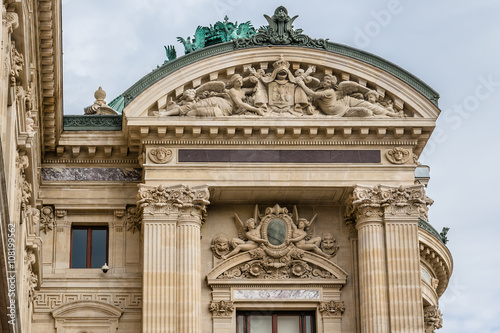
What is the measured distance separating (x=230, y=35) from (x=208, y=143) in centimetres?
1218

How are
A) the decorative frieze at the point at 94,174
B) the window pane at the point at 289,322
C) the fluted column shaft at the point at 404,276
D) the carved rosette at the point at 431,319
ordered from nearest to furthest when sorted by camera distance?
the fluted column shaft at the point at 404,276 → the window pane at the point at 289,322 → the decorative frieze at the point at 94,174 → the carved rosette at the point at 431,319

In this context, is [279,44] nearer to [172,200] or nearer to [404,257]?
[172,200]

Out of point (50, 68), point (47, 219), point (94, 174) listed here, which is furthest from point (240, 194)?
point (50, 68)

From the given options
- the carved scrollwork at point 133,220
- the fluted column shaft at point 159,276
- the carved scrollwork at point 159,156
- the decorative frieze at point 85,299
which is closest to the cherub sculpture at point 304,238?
the fluted column shaft at point 159,276

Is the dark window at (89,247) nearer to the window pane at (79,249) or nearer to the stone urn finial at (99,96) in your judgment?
the window pane at (79,249)

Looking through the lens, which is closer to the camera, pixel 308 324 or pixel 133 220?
pixel 308 324

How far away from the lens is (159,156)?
38281 millimetres

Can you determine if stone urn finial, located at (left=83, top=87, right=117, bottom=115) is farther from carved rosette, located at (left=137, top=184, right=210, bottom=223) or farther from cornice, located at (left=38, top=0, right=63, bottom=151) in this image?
carved rosette, located at (left=137, top=184, right=210, bottom=223)

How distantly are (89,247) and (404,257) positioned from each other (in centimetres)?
939

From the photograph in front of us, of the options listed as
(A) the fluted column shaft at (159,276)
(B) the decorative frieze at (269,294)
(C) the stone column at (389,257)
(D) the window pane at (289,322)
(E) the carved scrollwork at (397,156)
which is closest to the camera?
(A) the fluted column shaft at (159,276)

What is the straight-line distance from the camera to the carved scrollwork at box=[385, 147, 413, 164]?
38625 mm

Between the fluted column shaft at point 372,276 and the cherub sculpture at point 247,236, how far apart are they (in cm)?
299

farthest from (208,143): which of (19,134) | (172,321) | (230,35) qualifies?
(230,35)

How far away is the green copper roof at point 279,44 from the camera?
3884 centimetres
